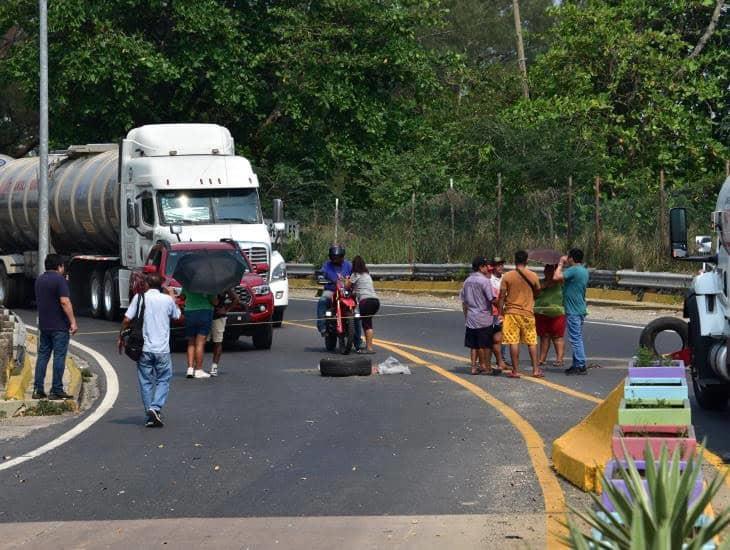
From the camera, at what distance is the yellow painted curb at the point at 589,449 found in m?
10.9

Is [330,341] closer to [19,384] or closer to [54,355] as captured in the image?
[19,384]

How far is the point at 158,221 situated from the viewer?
27297mm

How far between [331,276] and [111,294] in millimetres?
8606

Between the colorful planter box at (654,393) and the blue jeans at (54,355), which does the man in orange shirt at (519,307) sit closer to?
the blue jeans at (54,355)

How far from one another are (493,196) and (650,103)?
23.2ft

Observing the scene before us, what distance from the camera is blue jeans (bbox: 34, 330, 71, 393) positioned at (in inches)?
667

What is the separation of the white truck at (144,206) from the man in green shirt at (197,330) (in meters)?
5.63

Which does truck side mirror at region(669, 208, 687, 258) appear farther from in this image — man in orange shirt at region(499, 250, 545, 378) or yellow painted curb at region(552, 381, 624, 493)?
man in orange shirt at region(499, 250, 545, 378)

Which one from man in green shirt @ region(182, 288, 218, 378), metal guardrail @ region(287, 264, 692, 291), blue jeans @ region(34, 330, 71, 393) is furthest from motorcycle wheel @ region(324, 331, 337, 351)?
metal guardrail @ region(287, 264, 692, 291)

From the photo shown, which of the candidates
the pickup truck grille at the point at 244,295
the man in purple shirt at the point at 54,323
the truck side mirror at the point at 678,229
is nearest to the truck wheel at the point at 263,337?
the pickup truck grille at the point at 244,295

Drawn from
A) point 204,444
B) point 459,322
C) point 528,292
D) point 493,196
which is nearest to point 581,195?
point 493,196

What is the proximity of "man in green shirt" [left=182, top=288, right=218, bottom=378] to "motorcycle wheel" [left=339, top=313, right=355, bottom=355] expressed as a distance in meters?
2.39

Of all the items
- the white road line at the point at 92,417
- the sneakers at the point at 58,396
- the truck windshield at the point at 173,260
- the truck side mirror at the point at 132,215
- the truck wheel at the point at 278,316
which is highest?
the truck side mirror at the point at 132,215

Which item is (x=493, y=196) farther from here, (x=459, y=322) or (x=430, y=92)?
(x=459, y=322)
